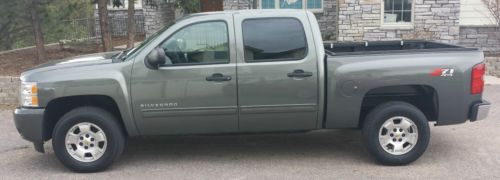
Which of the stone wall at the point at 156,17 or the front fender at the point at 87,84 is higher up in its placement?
the stone wall at the point at 156,17

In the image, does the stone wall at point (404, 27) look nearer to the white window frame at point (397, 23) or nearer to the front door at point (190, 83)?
the white window frame at point (397, 23)

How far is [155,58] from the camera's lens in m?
5.05

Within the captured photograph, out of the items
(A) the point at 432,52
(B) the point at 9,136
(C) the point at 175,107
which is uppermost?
(A) the point at 432,52

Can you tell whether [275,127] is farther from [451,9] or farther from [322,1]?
[322,1]

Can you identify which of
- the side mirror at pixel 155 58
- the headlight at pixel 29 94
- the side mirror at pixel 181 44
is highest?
the side mirror at pixel 181 44

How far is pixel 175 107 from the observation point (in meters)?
5.22

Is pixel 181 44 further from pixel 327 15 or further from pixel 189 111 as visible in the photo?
pixel 327 15

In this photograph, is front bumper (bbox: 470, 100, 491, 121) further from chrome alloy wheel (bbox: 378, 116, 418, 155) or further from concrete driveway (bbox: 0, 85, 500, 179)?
chrome alloy wheel (bbox: 378, 116, 418, 155)

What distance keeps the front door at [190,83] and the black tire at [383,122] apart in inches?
57.7

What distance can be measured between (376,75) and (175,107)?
2150 millimetres

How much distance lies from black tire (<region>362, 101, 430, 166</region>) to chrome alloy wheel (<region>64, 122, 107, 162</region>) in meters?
2.86

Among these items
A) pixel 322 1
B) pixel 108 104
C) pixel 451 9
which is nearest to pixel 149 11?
pixel 322 1

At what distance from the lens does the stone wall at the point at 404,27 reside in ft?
43.8

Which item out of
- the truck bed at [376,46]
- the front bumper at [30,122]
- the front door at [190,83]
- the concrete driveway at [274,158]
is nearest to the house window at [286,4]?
the truck bed at [376,46]
